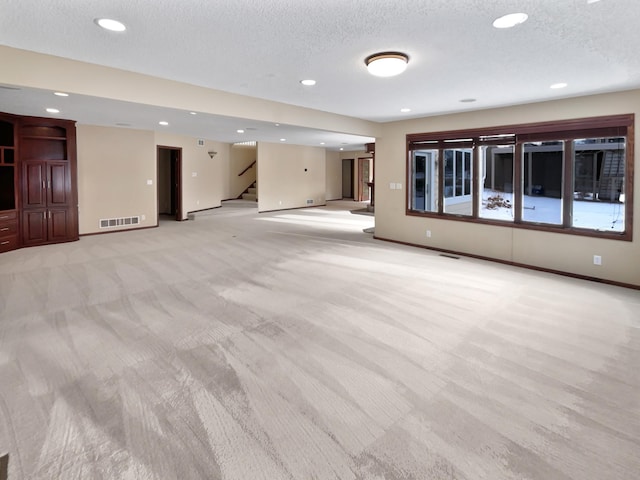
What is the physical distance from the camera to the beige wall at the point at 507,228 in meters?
4.86

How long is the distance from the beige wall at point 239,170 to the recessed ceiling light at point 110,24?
12085mm

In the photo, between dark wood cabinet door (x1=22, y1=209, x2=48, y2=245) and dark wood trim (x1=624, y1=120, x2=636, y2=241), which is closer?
dark wood trim (x1=624, y1=120, x2=636, y2=241)

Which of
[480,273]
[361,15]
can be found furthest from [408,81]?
[480,273]

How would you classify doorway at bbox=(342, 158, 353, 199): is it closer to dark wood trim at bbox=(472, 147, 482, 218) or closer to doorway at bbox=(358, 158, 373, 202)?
doorway at bbox=(358, 158, 373, 202)

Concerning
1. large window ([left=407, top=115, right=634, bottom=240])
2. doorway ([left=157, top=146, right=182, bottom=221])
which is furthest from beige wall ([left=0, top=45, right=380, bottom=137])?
doorway ([left=157, top=146, right=182, bottom=221])

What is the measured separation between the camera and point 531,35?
119 inches

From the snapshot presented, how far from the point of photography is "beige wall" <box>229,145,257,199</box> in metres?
15.1

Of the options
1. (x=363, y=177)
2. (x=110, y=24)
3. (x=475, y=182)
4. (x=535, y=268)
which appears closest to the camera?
(x=110, y=24)

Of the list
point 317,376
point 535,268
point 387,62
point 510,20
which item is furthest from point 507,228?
point 317,376

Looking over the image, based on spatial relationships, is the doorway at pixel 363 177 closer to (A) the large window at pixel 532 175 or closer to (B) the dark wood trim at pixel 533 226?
(A) the large window at pixel 532 175

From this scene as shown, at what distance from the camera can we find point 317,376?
8.60ft

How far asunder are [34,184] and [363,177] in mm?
13102

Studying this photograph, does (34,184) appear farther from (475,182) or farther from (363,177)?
(363,177)

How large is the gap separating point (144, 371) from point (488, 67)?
14.0 feet
